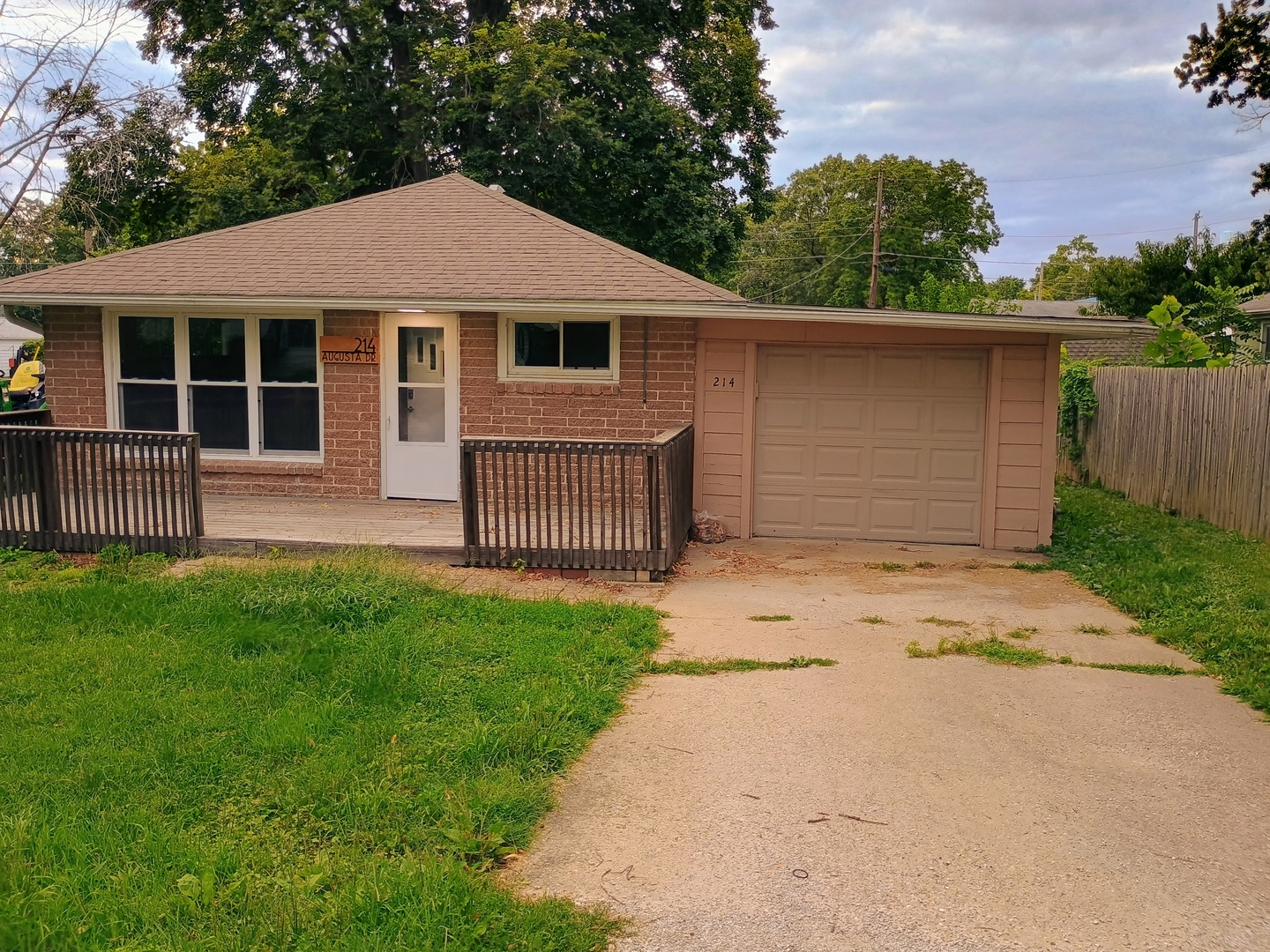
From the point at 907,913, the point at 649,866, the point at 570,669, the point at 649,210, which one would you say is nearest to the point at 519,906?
the point at 649,866

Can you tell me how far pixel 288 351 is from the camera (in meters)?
12.2

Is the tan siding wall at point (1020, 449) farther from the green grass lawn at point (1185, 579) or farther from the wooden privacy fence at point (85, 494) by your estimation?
the wooden privacy fence at point (85, 494)

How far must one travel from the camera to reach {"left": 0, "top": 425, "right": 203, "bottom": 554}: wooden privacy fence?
9.59m

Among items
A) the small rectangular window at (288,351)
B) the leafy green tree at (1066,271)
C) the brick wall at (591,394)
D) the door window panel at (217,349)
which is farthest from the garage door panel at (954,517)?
the leafy green tree at (1066,271)

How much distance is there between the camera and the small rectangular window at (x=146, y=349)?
40.4ft

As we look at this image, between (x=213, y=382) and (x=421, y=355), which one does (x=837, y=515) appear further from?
(x=213, y=382)

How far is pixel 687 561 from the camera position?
10266mm

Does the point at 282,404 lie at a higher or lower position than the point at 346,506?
higher

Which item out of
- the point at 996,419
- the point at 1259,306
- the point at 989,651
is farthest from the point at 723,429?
the point at 1259,306

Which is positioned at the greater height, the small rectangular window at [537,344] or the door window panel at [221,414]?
the small rectangular window at [537,344]

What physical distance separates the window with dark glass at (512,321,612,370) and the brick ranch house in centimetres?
2

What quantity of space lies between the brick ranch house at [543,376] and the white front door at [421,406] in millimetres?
22

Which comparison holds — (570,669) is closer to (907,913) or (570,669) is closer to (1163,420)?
(907,913)

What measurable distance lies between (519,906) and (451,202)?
37.7 feet
